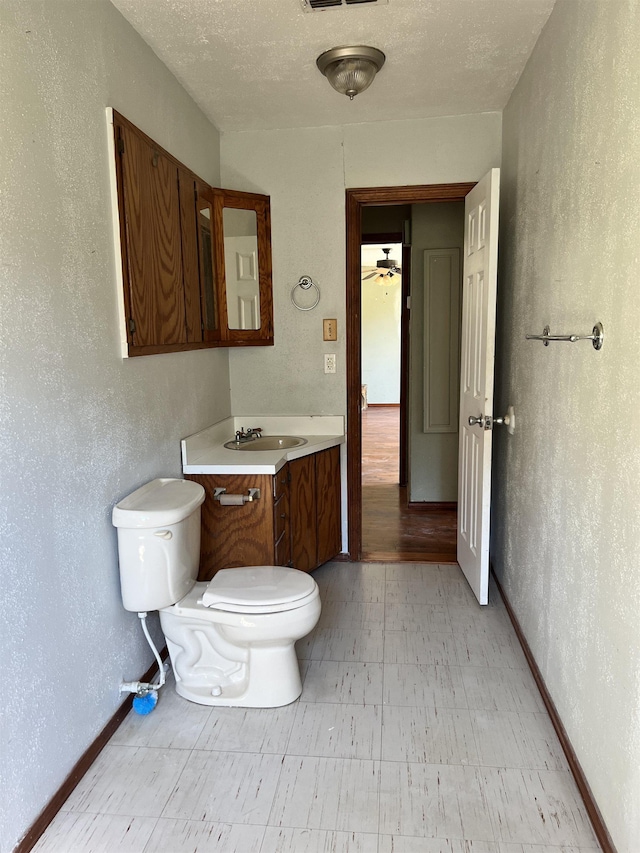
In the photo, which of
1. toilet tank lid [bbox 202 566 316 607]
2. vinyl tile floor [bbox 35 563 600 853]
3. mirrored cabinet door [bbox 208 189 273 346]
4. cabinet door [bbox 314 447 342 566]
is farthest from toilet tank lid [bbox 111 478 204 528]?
mirrored cabinet door [bbox 208 189 273 346]

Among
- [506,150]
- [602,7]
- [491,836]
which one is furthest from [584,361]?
[506,150]

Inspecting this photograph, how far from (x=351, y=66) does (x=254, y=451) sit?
68.2 inches

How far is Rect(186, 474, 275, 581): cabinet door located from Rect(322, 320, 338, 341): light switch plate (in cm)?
107

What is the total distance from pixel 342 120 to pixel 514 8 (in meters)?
1.21

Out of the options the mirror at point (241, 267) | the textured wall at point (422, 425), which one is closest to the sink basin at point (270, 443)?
the mirror at point (241, 267)

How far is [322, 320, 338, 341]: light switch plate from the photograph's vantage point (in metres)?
3.40

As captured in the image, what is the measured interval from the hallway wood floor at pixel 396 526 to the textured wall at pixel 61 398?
1.79 meters

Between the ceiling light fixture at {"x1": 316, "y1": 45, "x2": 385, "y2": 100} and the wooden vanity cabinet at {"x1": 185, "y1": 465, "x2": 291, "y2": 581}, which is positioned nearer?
the ceiling light fixture at {"x1": 316, "y1": 45, "x2": 385, "y2": 100}

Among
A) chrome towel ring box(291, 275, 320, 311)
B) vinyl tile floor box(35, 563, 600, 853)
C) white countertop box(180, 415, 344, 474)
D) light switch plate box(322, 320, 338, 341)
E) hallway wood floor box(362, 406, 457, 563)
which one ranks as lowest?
hallway wood floor box(362, 406, 457, 563)

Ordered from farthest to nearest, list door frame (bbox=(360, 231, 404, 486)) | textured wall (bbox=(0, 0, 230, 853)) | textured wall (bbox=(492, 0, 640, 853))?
door frame (bbox=(360, 231, 404, 486)) < textured wall (bbox=(0, 0, 230, 853)) < textured wall (bbox=(492, 0, 640, 853))

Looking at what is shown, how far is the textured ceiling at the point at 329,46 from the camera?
2117 millimetres

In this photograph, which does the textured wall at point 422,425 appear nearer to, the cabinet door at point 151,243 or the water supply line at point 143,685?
the cabinet door at point 151,243

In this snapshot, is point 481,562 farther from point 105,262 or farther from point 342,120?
point 342,120

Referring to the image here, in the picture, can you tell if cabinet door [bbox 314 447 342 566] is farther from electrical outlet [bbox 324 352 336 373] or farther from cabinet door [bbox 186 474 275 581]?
cabinet door [bbox 186 474 275 581]
